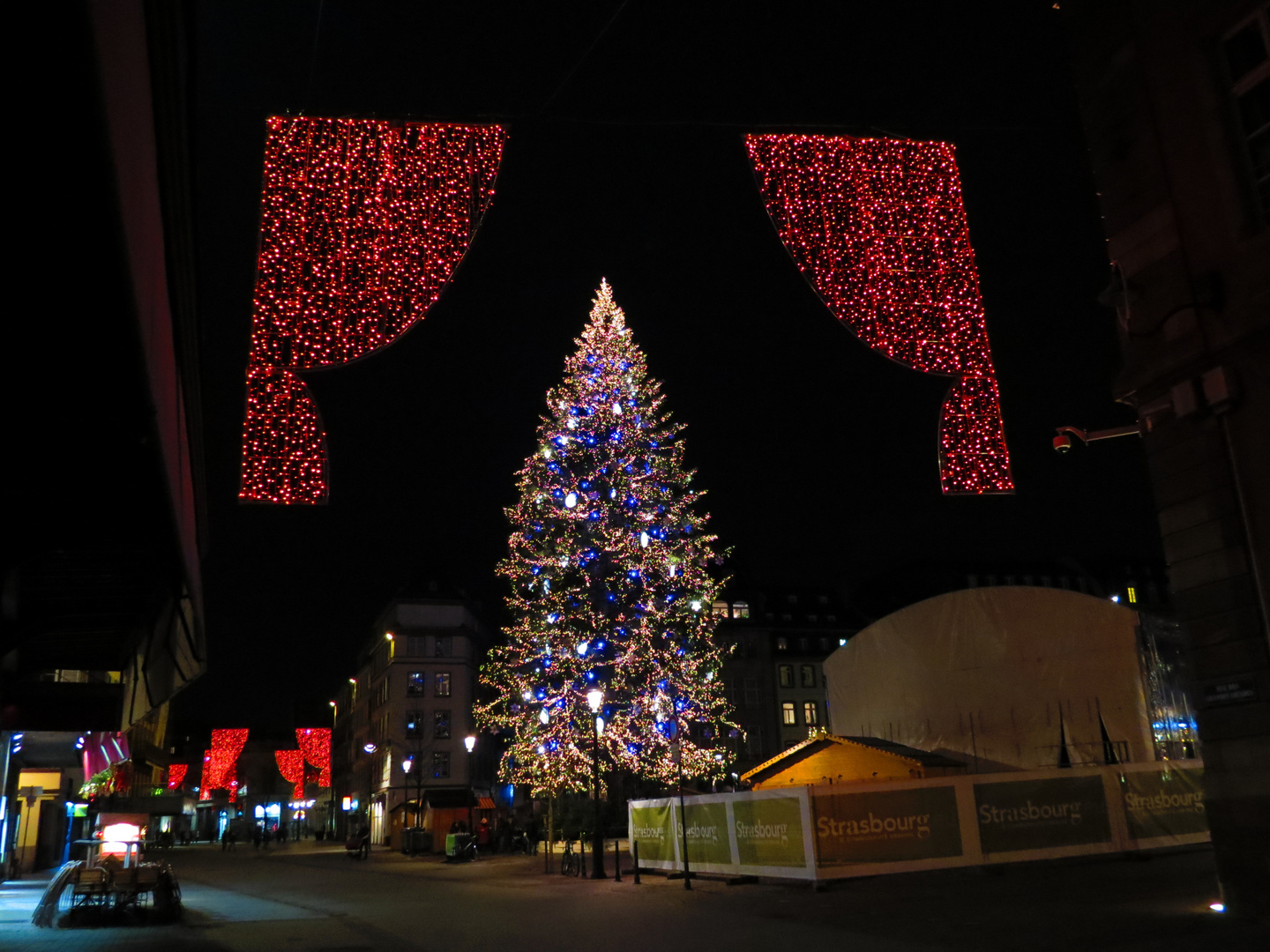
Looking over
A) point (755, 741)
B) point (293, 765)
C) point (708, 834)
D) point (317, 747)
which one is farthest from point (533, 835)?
point (293, 765)

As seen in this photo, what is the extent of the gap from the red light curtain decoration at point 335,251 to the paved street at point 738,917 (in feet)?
26.3

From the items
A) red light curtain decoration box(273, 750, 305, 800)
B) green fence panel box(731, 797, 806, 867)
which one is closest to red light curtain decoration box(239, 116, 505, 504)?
green fence panel box(731, 797, 806, 867)

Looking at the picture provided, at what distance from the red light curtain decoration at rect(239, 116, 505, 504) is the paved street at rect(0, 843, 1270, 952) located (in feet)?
26.3

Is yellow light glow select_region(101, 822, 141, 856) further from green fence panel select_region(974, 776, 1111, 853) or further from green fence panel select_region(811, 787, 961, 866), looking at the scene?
green fence panel select_region(974, 776, 1111, 853)

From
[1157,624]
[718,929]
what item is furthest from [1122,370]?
[1157,624]

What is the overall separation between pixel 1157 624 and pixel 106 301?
30758 millimetres

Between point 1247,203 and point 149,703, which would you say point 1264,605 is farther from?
point 149,703

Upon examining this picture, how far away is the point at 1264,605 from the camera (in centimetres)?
1270

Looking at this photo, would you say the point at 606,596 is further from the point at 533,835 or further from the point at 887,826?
the point at 887,826

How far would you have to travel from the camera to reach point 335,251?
34.6 ft

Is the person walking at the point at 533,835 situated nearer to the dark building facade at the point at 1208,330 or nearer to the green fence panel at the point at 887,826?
the green fence panel at the point at 887,826

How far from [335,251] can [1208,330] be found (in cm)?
1039

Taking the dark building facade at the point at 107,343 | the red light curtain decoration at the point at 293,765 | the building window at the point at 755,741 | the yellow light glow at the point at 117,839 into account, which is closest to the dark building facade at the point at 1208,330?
the dark building facade at the point at 107,343

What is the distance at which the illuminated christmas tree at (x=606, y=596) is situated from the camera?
36406 millimetres
